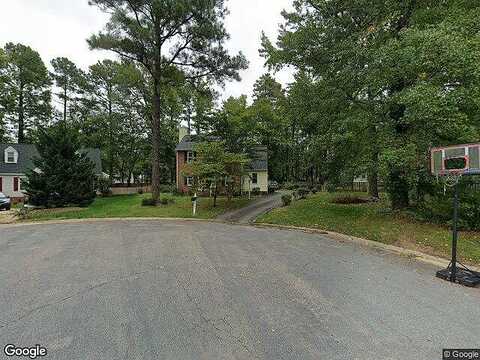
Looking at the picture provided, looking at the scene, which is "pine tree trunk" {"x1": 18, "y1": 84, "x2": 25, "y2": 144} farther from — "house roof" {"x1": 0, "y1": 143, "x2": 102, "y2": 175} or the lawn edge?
the lawn edge

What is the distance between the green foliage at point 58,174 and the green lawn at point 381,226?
1283 cm

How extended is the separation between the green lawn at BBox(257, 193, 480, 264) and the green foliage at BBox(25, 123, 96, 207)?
12829 mm

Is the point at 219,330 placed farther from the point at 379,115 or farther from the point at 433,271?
the point at 379,115

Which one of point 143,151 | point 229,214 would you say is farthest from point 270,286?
point 143,151

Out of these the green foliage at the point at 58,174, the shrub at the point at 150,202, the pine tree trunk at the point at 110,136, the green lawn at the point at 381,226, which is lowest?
the green lawn at the point at 381,226

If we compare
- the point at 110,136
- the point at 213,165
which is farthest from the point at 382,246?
the point at 110,136

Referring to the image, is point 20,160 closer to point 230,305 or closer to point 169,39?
point 169,39

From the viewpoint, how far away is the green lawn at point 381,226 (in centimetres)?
817

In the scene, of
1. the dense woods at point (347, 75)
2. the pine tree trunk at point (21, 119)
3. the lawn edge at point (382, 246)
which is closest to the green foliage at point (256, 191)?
the dense woods at point (347, 75)

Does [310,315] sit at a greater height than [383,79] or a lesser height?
lesser

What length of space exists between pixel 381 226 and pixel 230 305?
28.4ft

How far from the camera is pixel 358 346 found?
3.07 meters

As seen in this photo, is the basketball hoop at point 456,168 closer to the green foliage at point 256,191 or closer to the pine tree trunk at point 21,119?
the green foliage at point 256,191

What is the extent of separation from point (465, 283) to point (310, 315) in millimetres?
3493
